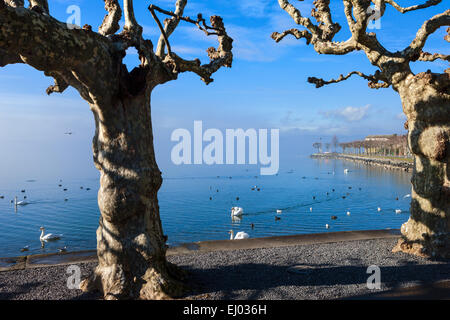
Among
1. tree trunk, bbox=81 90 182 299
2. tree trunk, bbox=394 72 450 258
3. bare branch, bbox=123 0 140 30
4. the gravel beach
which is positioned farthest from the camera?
tree trunk, bbox=394 72 450 258

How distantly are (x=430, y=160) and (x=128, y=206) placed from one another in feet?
26.8

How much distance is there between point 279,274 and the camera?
25.7 feet

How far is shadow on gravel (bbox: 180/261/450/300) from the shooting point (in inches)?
275

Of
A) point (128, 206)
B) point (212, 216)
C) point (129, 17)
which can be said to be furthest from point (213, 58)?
point (212, 216)

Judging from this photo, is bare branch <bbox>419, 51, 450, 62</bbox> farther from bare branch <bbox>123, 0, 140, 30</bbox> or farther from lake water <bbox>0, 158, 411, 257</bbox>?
lake water <bbox>0, 158, 411, 257</bbox>

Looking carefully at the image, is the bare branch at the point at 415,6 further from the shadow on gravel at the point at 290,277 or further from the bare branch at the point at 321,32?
the shadow on gravel at the point at 290,277

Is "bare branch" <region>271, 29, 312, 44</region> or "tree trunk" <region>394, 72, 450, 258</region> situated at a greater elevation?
"bare branch" <region>271, 29, 312, 44</region>

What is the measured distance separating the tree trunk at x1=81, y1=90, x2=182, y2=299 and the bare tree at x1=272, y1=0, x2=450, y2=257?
265 inches

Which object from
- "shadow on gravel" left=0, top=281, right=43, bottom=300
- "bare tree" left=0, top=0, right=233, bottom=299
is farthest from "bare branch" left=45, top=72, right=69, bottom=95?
"shadow on gravel" left=0, top=281, right=43, bottom=300

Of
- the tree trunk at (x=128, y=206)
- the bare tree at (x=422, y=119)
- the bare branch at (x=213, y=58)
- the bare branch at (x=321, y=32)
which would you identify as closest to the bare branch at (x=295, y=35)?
the bare branch at (x=321, y=32)

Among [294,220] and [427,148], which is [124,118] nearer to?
[427,148]

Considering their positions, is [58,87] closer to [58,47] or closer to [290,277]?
[58,47]
